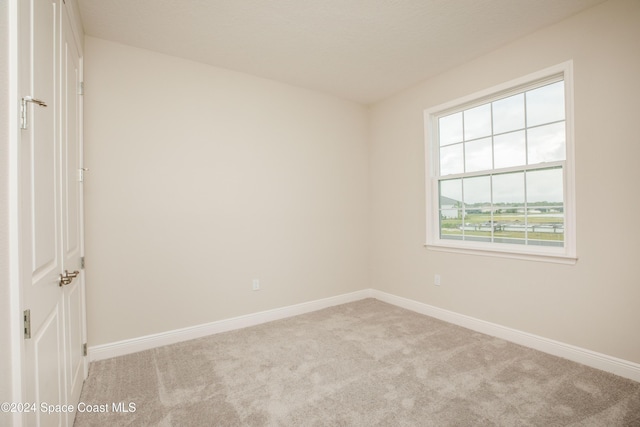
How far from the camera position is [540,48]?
8.49 feet

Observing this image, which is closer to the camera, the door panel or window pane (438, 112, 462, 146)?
the door panel

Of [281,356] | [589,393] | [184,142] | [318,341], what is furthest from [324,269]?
[589,393]

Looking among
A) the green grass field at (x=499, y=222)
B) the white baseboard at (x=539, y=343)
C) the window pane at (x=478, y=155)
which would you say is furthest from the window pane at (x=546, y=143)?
the white baseboard at (x=539, y=343)

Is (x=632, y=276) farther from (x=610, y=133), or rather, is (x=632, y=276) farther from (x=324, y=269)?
(x=324, y=269)

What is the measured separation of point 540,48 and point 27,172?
11.6 ft

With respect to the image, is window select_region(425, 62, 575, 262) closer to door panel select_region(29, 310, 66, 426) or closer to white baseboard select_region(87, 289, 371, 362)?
white baseboard select_region(87, 289, 371, 362)

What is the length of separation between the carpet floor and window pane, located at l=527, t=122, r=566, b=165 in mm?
1680

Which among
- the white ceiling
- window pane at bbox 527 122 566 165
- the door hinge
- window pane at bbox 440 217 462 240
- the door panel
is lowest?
the door panel

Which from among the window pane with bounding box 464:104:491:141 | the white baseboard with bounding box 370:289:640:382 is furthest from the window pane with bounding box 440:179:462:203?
the white baseboard with bounding box 370:289:640:382

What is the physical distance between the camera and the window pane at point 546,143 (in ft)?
8.41

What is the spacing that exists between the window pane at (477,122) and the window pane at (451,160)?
0.16 metres

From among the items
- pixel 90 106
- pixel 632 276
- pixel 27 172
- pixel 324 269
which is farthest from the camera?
pixel 324 269

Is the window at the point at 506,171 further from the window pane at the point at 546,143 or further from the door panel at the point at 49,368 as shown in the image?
the door panel at the point at 49,368

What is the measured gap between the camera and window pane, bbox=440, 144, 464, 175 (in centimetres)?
336
